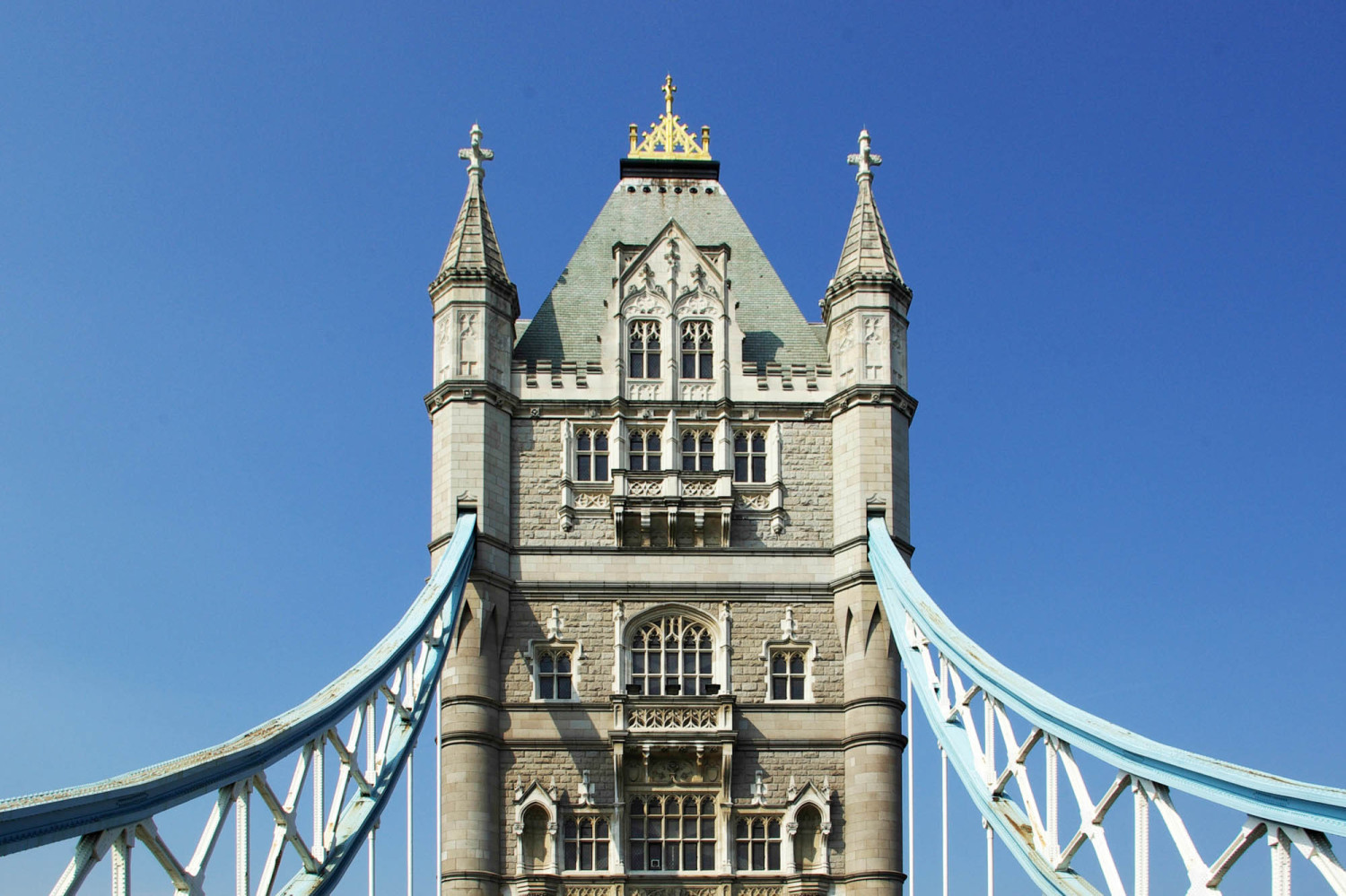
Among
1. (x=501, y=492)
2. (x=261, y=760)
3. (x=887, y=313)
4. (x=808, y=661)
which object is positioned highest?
(x=887, y=313)

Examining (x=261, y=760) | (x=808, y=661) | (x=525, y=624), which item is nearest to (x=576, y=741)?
(x=525, y=624)

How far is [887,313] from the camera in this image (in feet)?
112

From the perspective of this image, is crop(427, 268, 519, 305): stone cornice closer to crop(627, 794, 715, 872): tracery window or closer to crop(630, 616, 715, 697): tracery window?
crop(630, 616, 715, 697): tracery window

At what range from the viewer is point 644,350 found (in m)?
34.7

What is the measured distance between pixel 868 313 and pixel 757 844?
9.53 meters

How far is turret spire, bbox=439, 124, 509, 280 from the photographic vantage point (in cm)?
3441

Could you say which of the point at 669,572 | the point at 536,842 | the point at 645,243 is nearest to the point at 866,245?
the point at 645,243

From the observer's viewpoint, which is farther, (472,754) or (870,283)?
(870,283)

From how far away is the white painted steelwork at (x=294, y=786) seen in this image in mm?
15664

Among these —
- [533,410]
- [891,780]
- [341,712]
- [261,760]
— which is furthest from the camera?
[533,410]

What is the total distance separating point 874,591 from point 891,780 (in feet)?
10.4

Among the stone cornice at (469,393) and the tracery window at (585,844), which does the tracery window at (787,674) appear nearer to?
the tracery window at (585,844)

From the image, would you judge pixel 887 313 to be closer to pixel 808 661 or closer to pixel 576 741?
pixel 808 661

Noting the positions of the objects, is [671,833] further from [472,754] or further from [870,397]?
[870,397]
